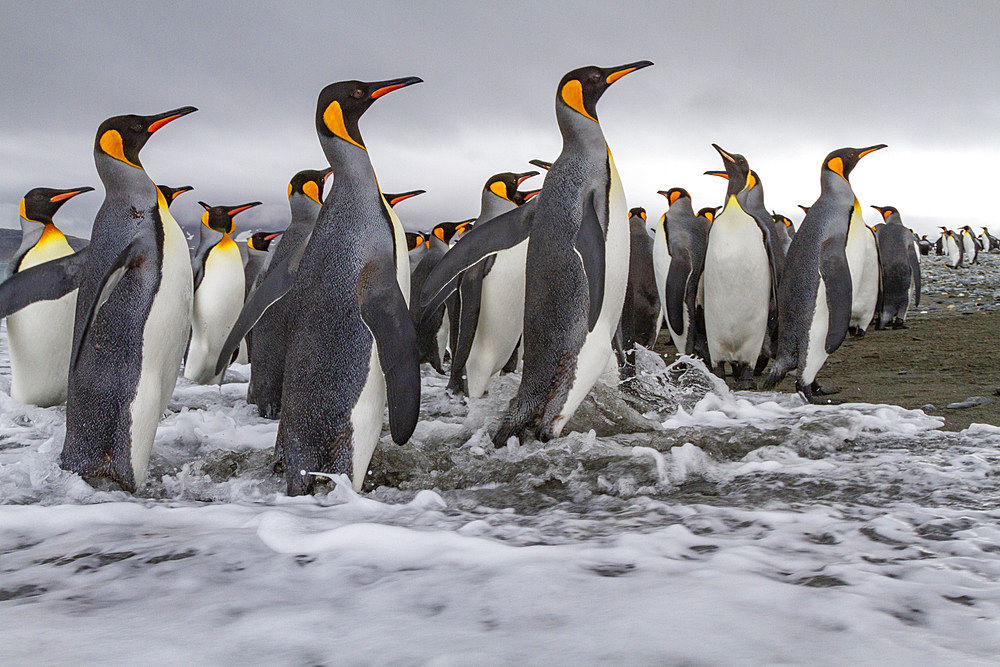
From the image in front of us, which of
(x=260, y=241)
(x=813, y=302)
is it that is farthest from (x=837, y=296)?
(x=260, y=241)

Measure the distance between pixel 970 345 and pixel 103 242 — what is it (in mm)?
6960

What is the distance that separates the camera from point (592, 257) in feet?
10.9

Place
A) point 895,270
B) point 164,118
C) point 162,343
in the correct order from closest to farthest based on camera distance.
→ point 162,343 < point 164,118 < point 895,270

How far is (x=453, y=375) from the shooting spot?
4.94m

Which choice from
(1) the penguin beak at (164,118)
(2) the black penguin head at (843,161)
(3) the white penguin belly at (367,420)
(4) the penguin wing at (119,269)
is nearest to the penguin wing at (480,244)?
Result: (3) the white penguin belly at (367,420)

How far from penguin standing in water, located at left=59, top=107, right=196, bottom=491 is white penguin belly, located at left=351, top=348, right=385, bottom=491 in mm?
918

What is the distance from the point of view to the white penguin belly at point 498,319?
4.73 meters

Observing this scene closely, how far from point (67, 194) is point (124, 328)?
111 inches

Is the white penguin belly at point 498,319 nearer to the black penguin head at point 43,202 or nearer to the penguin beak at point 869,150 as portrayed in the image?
the black penguin head at point 43,202

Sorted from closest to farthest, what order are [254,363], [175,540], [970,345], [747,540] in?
1. [747,540]
2. [175,540]
3. [254,363]
4. [970,345]

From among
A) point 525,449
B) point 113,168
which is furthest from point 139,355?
point 525,449

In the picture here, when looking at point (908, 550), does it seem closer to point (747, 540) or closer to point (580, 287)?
point (747, 540)

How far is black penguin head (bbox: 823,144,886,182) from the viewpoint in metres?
6.10

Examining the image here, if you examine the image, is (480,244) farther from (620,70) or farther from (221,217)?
(221,217)
